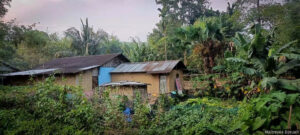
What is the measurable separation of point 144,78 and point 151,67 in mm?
1072

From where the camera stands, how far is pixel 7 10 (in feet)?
52.3

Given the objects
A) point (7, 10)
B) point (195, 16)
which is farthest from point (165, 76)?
point (195, 16)

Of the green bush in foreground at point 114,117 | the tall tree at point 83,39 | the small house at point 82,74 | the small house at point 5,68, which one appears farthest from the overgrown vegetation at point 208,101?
the tall tree at point 83,39

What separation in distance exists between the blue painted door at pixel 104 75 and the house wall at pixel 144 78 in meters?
0.46

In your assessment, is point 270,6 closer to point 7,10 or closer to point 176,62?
point 176,62

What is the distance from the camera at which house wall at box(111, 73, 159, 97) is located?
48.8 ft

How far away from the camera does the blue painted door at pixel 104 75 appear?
15.9m

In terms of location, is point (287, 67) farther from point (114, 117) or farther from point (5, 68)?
point (5, 68)

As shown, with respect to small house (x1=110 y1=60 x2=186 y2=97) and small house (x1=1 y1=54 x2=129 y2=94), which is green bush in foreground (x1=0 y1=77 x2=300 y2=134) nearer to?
small house (x1=1 y1=54 x2=129 y2=94)

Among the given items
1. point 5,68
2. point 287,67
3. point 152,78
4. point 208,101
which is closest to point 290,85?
point 287,67

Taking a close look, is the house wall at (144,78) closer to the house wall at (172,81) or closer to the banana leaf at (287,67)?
the house wall at (172,81)

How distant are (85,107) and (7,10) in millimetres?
16111

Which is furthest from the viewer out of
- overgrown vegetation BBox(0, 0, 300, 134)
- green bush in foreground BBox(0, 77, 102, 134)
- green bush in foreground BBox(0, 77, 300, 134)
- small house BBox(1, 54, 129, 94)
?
small house BBox(1, 54, 129, 94)

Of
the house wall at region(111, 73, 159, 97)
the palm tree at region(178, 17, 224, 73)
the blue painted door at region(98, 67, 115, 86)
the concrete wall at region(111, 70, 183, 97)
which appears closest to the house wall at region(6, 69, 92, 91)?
the blue painted door at region(98, 67, 115, 86)
